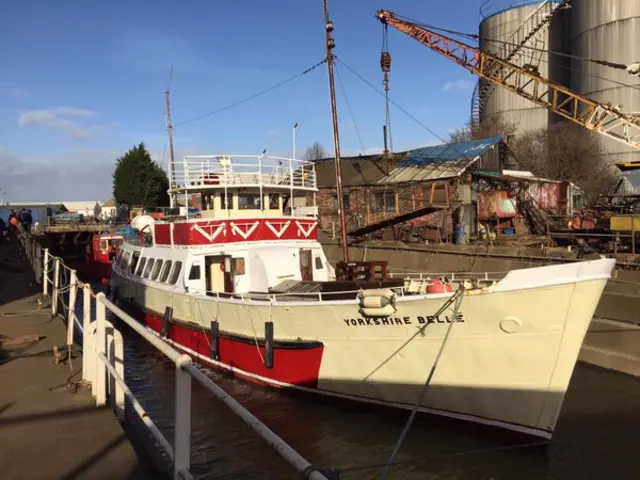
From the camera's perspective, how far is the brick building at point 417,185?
93.4 feet

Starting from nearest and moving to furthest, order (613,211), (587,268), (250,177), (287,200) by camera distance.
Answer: (587,268) < (250,177) < (287,200) < (613,211)

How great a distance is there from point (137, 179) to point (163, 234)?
163 ft

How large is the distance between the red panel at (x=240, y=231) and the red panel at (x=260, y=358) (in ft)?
8.50

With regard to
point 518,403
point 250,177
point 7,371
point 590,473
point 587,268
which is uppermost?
point 250,177

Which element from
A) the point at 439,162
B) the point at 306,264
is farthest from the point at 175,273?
the point at 439,162

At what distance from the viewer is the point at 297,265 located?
46.9 ft

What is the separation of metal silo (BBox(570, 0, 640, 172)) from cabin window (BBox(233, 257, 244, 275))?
1621 inches

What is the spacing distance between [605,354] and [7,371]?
1459 cm

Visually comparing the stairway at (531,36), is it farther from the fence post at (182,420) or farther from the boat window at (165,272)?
the fence post at (182,420)

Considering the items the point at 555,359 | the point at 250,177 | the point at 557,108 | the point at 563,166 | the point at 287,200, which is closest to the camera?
the point at 555,359

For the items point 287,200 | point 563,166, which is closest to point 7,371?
point 287,200

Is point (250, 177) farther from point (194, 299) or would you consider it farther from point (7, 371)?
point (7, 371)

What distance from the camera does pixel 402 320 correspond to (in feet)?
31.6

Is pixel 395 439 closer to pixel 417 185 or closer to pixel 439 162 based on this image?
pixel 417 185
